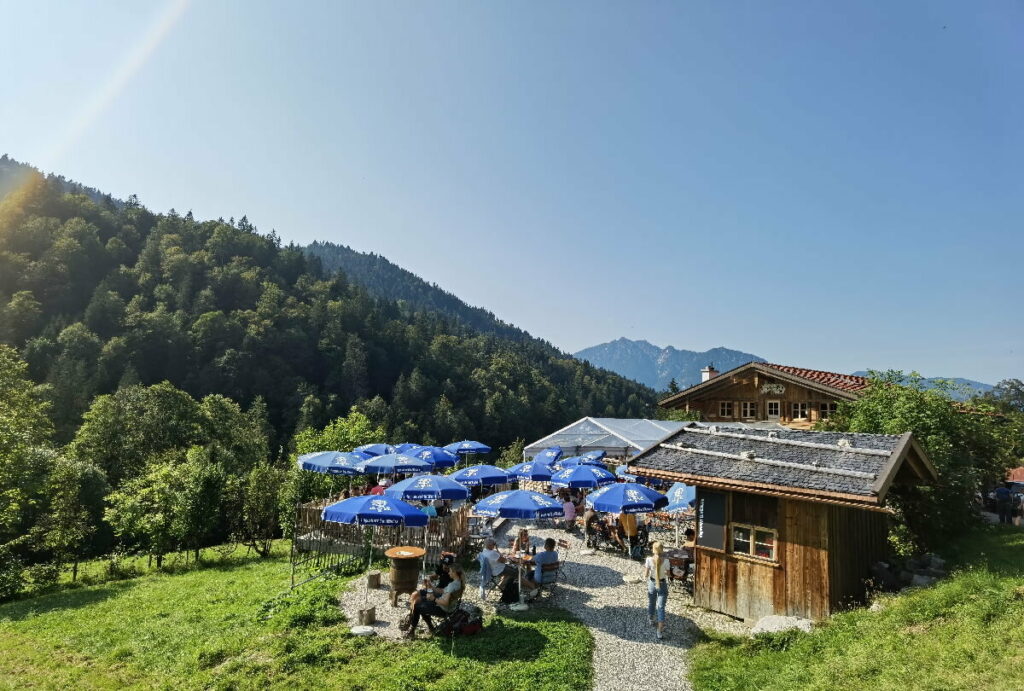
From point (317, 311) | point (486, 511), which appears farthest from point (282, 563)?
point (317, 311)

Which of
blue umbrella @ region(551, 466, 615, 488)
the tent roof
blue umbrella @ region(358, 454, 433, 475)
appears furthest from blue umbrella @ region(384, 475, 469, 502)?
the tent roof

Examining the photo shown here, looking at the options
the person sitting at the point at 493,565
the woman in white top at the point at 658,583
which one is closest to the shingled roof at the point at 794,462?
the woman in white top at the point at 658,583

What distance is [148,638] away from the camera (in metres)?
10.0

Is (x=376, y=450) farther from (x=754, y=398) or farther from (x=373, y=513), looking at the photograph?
(x=754, y=398)

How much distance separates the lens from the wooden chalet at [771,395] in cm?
2084

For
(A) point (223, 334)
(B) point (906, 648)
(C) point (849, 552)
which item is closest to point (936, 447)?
(C) point (849, 552)

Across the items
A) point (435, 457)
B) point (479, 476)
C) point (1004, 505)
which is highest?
point (435, 457)

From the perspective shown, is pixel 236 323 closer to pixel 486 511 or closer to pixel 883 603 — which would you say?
pixel 486 511

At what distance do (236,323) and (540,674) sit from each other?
300 feet

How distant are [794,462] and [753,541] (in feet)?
5.55

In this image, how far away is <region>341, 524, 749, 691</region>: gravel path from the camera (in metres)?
7.90

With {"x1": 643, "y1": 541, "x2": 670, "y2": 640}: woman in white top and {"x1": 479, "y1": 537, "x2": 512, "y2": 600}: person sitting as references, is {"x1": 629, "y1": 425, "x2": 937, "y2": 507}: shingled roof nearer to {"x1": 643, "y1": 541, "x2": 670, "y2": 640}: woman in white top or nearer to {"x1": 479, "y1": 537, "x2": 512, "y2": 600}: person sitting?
{"x1": 643, "y1": 541, "x2": 670, "y2": 640}: woman in white top

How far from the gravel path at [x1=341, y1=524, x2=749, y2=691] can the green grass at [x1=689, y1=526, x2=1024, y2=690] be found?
1.53 feet

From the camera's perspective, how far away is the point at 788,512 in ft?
31.2
